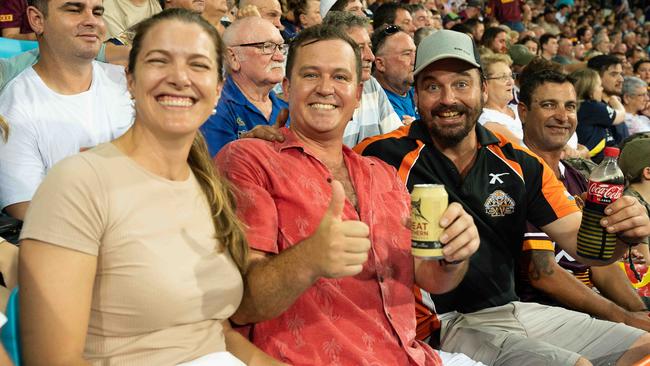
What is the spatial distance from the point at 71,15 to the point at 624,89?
6546 mm

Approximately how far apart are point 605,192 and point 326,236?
118cm

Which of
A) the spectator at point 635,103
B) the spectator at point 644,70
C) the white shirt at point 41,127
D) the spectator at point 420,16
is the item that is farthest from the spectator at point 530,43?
the white shirt at point 41,127

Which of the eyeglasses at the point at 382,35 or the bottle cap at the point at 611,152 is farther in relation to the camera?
the eyeglasses at the point at 382,35

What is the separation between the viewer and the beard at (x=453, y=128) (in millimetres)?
2684

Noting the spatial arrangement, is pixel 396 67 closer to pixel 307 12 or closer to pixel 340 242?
pixel 307 12

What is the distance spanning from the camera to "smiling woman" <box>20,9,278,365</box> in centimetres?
136

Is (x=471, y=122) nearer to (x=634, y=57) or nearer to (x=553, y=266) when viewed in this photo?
(x=553, y=266)

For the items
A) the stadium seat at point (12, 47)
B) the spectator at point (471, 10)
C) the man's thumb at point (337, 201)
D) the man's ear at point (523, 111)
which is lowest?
the man's thumb at point (337, 201)

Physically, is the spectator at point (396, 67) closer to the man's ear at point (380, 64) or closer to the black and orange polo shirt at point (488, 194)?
the man's ear at point (380, 64)

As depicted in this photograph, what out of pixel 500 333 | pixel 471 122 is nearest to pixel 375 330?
pixel 500 333

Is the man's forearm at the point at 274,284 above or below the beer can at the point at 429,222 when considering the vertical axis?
below

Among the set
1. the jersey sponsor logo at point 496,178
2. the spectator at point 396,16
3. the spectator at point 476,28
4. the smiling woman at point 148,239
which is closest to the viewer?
the smiling woman at point 148,239

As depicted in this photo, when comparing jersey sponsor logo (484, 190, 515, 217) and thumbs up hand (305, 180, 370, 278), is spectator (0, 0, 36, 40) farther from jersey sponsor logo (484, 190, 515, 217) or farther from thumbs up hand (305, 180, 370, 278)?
thumbs up hand (305, 180, 370, 278)

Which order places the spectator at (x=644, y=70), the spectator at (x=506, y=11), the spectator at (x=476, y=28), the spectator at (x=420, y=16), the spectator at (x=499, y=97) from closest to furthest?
the spectator at (x=499, y=97)
the spectator at (x=420, y=16)
the spectator at (x=476, y=28)
the spectator at (x=644, y=70)
the spectator at (x=506, y=11)
